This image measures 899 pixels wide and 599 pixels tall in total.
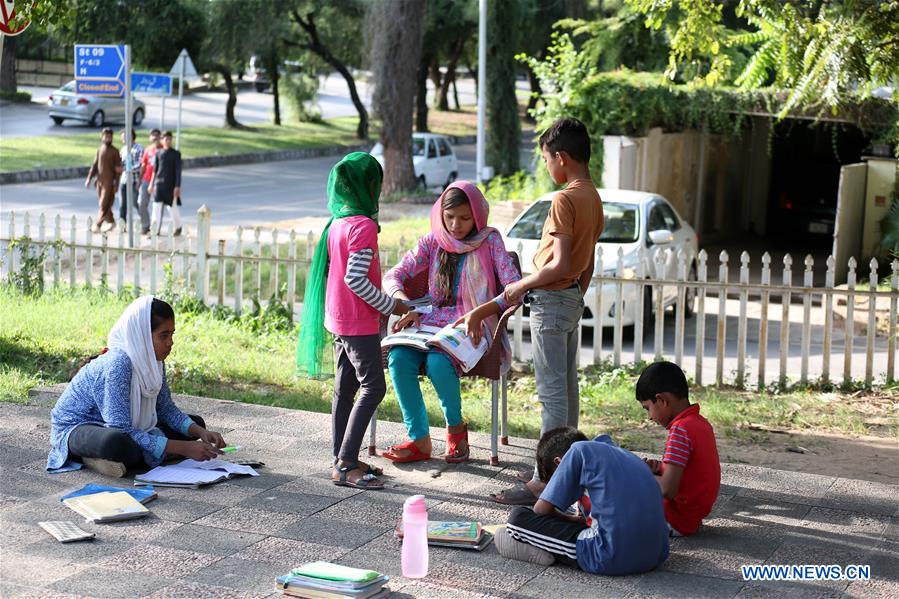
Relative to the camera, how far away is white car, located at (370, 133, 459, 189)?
90.2 feet

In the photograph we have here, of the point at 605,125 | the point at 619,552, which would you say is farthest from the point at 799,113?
the point at 619,552

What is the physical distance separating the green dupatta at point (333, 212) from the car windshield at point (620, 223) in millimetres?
6731

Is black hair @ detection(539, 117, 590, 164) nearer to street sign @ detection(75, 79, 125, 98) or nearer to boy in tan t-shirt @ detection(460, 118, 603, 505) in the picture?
boy in tan t-shirt @ detection(460, 118, 603, 505)

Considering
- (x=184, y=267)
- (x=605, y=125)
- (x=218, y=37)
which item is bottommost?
(x=184, y=267)

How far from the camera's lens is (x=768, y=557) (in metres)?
5.09

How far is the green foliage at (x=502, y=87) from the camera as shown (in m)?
27.7

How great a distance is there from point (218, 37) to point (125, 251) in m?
27.0

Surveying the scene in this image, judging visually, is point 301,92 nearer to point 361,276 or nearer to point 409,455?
point 409,455

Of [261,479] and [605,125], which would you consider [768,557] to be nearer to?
[261,479]

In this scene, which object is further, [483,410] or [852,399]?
[852,399]

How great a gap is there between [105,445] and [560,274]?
2.53 m

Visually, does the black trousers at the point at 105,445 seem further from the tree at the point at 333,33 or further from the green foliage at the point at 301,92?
the green foliage at the point at 301,92

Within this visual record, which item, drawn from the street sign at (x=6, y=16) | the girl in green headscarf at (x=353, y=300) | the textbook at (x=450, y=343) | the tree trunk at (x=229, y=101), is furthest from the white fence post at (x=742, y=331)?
the tree trunk at (x=229, y=101)

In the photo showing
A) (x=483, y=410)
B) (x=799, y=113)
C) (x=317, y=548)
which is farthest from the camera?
(x=799, y=113)
